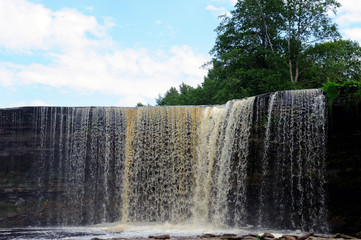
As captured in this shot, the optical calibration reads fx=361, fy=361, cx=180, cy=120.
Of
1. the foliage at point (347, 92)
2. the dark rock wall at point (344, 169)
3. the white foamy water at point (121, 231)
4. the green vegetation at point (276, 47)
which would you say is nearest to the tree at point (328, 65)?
the green vegetation at point (276, 47)

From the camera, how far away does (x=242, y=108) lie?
1348 cm

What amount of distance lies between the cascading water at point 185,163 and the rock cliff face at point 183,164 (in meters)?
0.04

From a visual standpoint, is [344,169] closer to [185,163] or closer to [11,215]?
[185,163]

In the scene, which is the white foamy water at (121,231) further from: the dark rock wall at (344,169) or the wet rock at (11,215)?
the dark rock wall at (344,169)

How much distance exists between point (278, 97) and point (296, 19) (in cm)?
1241

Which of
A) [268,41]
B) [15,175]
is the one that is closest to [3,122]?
[15,175]

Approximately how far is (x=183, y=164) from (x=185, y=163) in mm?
93

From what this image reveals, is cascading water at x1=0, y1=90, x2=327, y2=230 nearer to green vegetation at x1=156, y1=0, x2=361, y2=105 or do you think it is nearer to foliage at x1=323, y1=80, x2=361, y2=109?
foliage at x1=323, y1=80, x2=361, y2=109

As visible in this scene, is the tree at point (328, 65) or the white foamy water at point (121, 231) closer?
the white foamy water at point (121, 231)

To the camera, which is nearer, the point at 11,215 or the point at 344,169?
the point at 344,169

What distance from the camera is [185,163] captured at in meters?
14.7

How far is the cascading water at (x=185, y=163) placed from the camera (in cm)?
1193

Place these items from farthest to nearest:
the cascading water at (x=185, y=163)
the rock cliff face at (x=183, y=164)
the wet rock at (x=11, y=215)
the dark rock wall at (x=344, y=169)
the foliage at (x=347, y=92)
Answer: the wet rock at (x=11, y=215) < the cascading water at (x=185, y=163) < the rock cliff face at (x=183, y=164) < the foliage at (x=347, y=92) < the dark rock wall at (x=344, y=169)

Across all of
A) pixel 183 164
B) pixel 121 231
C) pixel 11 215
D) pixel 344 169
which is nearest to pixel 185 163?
pixel 183 164
